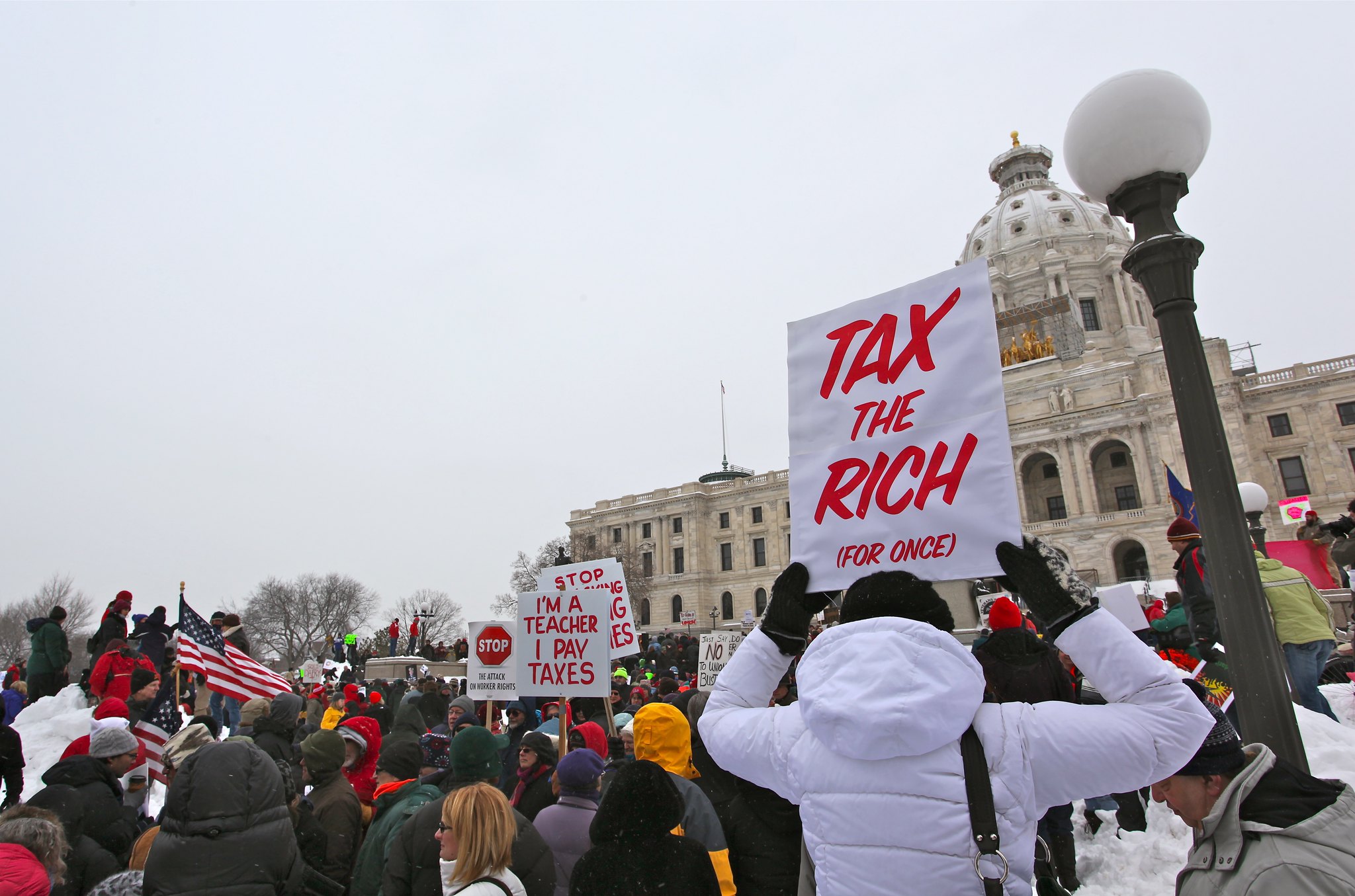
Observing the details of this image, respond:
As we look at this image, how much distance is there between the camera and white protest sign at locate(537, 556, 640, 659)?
966cm

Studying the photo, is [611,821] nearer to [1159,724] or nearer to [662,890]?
[662,890]

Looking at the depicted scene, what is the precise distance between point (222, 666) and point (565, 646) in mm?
4411

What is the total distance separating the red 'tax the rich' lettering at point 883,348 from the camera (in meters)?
2.97

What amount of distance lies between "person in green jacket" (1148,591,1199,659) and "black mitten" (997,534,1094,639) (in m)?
5.42

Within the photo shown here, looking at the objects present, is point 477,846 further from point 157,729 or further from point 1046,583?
point 157,729

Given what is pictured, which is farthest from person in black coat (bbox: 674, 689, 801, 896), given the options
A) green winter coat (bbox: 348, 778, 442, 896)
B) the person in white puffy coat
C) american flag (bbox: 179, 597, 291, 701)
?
american flag (bbox: 179, 597, 291, 701)

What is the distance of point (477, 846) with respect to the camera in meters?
3.08

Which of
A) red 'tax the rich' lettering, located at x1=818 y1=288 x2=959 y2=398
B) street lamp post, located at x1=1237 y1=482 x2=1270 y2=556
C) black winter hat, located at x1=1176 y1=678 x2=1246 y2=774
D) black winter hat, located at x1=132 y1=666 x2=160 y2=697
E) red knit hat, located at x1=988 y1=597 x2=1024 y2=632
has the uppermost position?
street lamp post, located at x1=1237 y1=482 x2=1270 y2=556

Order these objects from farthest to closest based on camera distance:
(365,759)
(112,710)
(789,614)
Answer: (112,710), (365,759), (789,614)

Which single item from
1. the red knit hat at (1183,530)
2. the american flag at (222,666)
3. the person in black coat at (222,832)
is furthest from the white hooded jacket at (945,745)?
the american flag at (222,666)

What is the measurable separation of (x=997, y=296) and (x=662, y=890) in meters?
67.8

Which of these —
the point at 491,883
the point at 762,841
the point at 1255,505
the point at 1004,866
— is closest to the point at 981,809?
the point at 1004,866

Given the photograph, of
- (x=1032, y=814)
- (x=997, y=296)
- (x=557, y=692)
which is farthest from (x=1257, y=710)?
(x=997, y=296)

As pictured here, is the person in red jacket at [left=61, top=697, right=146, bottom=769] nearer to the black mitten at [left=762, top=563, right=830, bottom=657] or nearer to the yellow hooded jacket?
the yellow hooded jacket
